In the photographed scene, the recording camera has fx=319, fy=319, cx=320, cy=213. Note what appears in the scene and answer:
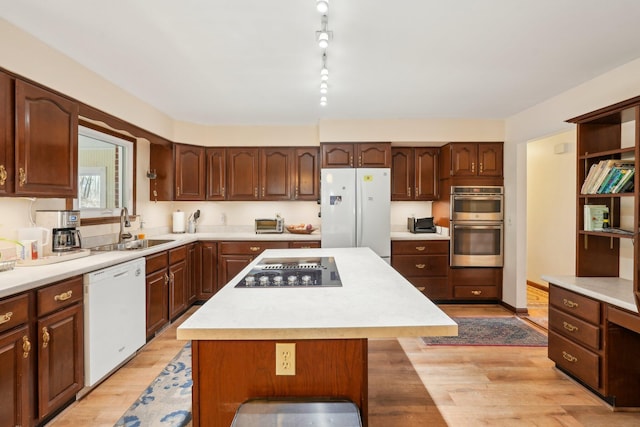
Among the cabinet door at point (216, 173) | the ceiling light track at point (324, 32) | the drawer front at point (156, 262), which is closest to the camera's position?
the ceiling light track at point (324, 32)

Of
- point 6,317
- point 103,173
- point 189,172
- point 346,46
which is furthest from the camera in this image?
point 189,172

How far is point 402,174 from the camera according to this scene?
4.50m

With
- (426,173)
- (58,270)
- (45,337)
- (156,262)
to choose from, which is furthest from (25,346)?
(426,173)

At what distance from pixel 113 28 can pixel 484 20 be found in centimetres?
231

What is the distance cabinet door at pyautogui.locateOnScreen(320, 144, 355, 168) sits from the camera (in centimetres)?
420

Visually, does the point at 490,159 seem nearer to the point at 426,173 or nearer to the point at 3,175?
the point at 426,173

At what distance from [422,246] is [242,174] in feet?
8.61

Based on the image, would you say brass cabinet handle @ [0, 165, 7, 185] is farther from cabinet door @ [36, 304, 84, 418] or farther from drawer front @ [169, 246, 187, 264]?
drawer front @ [169, 246, 187, 264]

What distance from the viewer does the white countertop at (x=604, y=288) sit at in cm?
198

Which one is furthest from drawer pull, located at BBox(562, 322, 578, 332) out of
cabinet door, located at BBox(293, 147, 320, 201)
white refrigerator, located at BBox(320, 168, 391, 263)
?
cabinet door, located at BBox(293, 147, 320, 201)

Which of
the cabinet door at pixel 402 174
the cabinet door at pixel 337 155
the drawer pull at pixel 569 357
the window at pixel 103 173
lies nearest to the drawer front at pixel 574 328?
the drawer pull at pixel 569 357

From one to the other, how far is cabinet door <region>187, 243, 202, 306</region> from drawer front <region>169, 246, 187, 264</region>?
125 mm

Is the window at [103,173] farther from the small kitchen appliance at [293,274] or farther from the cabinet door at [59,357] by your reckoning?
the small kitchen appliance at [293,274]

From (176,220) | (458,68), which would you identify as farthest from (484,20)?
(176,220)
